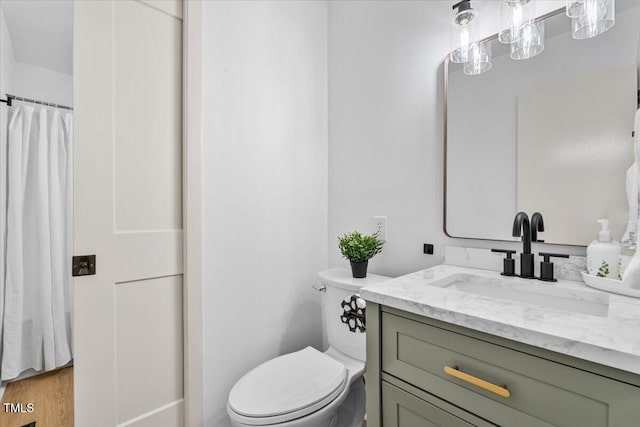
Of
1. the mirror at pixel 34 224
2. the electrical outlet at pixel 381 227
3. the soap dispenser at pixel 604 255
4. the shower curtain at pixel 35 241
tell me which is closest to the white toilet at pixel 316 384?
the electrical outlet at pixel 381 227

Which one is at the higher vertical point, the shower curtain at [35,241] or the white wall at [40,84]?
the white wall at [40,84]

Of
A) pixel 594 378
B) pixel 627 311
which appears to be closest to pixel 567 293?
pixel 627 311

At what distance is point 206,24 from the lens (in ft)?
4.54

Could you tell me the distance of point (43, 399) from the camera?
1825 mm

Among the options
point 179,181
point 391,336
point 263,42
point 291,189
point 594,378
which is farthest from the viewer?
point 291,189

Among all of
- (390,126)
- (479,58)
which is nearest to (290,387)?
(390,126)

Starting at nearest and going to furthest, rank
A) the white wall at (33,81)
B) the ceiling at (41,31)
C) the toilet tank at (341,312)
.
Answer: the toilet tank at (341,312) < the ceiling at (41,31) < the white wall at (33,81)

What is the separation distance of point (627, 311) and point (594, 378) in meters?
0.27

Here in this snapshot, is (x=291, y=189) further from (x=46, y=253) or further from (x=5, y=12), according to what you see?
(x=5, y=12)

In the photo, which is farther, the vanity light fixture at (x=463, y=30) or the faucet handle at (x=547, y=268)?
the vanity light fixture at (x=463, y=30)

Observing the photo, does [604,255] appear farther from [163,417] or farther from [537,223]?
[163,417]

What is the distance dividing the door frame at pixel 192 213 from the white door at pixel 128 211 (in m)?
0.05

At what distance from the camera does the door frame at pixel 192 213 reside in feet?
4.34

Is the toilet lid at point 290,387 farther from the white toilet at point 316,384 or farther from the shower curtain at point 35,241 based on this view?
the shower curtain at point 35,241
